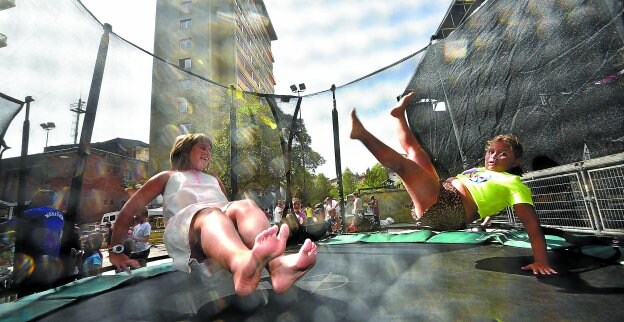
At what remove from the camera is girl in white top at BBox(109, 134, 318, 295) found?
2.80 feet

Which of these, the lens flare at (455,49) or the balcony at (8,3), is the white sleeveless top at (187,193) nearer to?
the balcony at (8,3)

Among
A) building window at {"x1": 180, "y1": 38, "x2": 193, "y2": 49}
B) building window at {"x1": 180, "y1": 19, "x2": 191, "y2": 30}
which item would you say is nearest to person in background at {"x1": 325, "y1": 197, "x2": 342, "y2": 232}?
building window at {"x1": 180, "y1": 38, "x2": 193, "y2": 49}

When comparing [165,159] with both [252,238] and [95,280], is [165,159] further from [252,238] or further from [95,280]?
[252,238]

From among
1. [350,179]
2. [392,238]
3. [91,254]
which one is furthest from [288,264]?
[350,179]

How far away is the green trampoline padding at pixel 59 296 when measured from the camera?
45.1 inches

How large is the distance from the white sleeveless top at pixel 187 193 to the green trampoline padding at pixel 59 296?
24.4 inches

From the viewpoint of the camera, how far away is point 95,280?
168 cm

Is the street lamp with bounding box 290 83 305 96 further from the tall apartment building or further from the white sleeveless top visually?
the tall apartment building

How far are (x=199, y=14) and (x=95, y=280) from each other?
60.4ft

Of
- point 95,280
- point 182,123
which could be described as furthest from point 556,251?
point 182,123

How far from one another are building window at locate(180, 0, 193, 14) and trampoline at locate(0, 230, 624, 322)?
742 inches

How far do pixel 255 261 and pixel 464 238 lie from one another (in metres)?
2.15

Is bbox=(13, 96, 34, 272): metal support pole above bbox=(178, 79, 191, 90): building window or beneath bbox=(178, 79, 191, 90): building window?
beneath

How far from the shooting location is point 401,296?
1.09 metres
